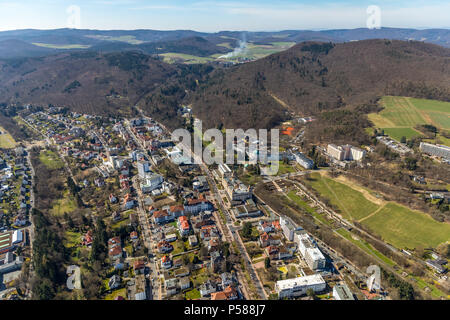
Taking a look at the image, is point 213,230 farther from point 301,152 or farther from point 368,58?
point 368,58

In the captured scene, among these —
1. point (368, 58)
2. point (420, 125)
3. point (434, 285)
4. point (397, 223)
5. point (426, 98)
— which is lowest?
point (434, 285)

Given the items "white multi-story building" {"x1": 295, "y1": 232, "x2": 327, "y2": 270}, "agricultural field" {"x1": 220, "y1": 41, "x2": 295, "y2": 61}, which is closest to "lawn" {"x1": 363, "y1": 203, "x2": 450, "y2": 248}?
"white multi-story building" {"x1": 295, "y1": 232, "x2": 327, "y2": 270}

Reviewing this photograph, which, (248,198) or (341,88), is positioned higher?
(341,88)

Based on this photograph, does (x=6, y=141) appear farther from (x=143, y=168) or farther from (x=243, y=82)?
(x=243, y=82)

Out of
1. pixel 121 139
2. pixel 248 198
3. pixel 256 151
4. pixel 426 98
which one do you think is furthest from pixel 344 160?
pixel 121 139

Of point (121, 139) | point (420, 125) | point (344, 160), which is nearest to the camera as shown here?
point (344, 160)

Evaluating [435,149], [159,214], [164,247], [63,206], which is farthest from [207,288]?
[435,149]

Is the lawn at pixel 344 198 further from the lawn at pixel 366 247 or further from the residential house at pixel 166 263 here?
the residential house at pixel 166 263
